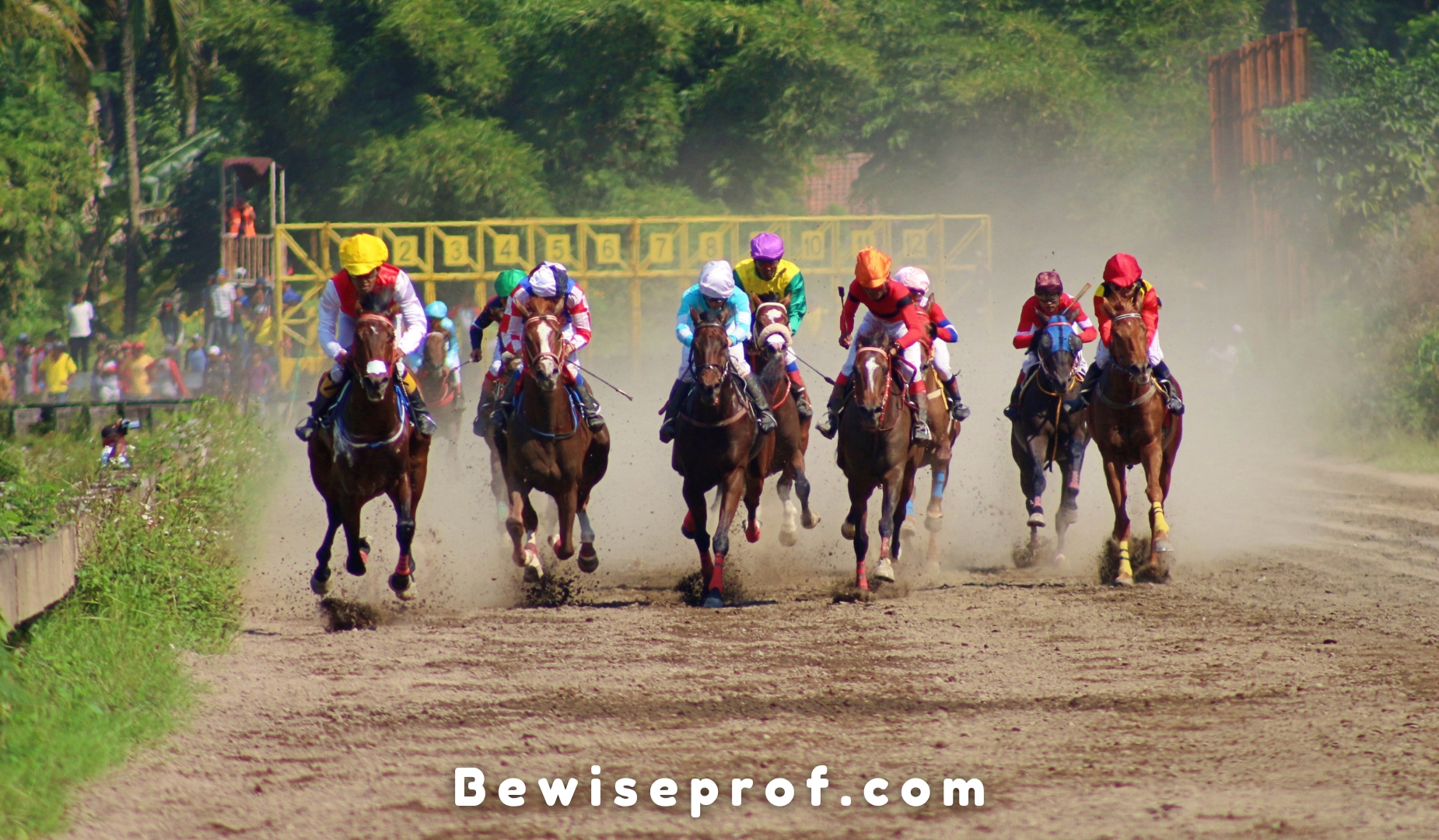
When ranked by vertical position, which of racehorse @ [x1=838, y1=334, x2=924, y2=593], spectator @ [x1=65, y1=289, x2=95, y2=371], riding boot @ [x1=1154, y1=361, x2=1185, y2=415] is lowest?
racehorse @ [x1=838, y1=334, x2=924, y2=593]

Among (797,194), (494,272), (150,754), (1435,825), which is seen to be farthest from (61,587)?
(797,194)

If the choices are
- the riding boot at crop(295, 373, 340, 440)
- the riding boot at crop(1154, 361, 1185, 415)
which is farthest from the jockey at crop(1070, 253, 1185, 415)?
the riding boot at crop(295, 373, 340, 440)

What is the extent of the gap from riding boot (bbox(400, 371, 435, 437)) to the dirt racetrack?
131 centimetres

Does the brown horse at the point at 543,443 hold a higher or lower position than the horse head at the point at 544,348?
lower

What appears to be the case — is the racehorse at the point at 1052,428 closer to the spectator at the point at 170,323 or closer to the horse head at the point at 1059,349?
the horse head at the point at 1059,349

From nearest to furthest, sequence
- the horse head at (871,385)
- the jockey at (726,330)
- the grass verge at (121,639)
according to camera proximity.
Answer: the grass verge at (121,639)
the jockey at (726,330)
the horse head at (871,385)

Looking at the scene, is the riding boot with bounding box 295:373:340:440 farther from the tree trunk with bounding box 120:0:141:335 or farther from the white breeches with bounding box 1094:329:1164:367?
the tree trunk with bounding box 120:0:141:335

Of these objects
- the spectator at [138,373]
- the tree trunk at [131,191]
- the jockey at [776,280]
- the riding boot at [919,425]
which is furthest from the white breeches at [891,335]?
the tree trunk at [131,191]

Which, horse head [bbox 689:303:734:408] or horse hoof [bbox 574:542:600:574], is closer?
horse head [bbox 689:303:734:408]

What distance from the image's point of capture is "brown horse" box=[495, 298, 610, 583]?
11164 mm

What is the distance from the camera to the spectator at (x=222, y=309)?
105 ft

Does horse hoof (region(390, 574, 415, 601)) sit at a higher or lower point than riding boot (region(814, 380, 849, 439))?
lower

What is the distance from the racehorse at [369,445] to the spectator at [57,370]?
22816 mm

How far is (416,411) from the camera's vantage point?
35.0 ft
